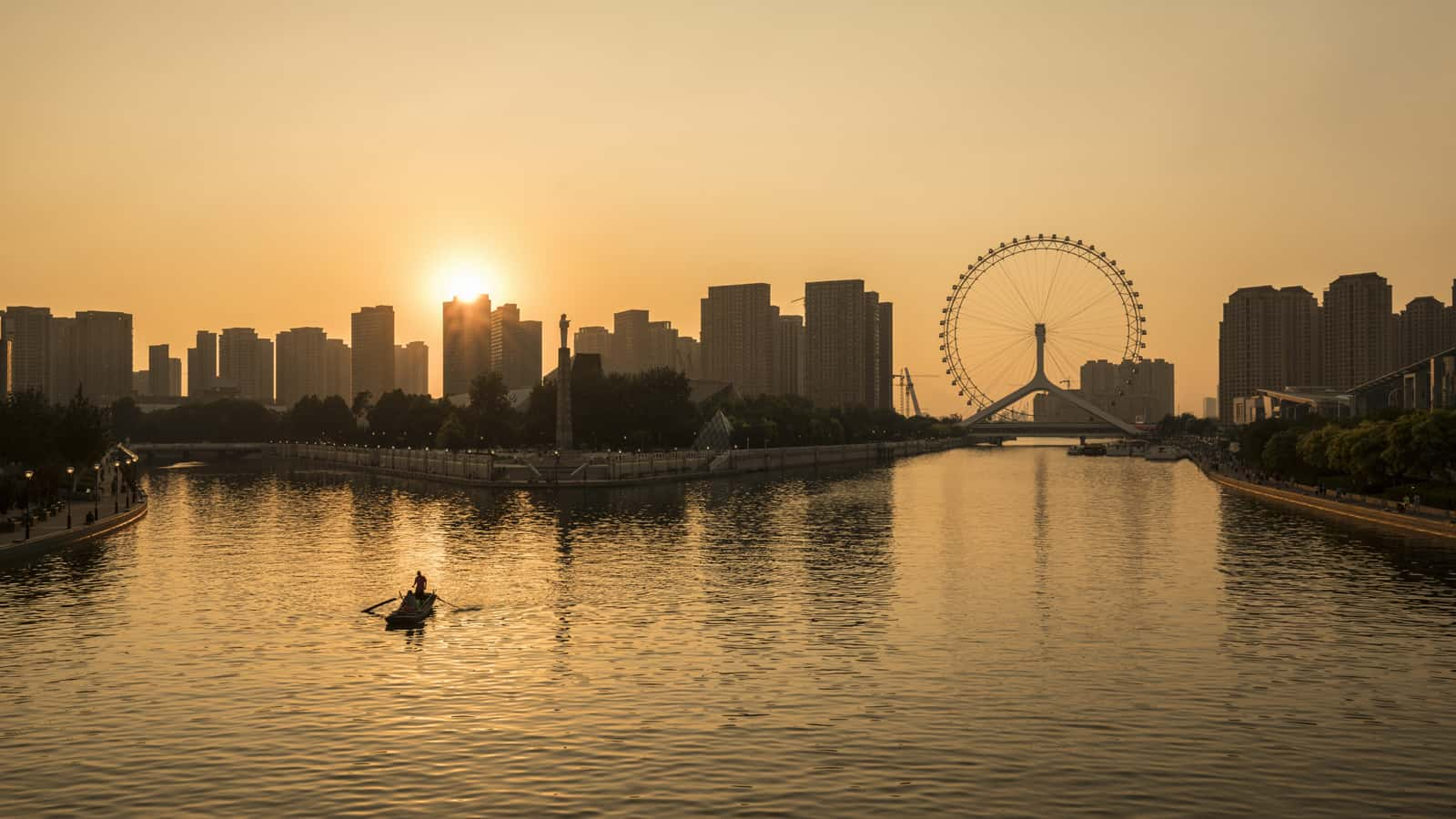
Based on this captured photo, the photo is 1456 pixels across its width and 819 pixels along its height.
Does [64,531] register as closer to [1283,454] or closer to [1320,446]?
[1320,446]

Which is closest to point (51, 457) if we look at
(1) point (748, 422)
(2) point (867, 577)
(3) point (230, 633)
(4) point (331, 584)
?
(4) point (331, 584)

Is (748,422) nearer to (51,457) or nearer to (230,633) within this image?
(51,457)

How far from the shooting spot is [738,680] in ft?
107

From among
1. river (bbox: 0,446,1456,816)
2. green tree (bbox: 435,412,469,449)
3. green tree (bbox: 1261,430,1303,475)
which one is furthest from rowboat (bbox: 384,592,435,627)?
green tree (bbox: 435,412,469,449)

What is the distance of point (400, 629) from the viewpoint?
4078cm

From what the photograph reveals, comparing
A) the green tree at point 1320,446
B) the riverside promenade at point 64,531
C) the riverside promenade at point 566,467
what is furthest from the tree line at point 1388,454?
the riverside promenade at point 64,531

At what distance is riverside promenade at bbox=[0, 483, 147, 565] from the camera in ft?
186

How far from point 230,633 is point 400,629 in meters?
5.32

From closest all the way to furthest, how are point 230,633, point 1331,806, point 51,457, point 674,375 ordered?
point 1331,806 < point 230,633 < point 51,457 < point 674,375

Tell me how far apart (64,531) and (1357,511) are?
78094 mm

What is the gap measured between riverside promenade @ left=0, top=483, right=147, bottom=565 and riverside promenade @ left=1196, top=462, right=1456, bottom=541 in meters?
71.8

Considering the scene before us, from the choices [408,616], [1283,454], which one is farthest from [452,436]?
[408,616]

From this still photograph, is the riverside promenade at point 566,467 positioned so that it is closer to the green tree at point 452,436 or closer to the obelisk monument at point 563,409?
the obelisk monument at point 563,409

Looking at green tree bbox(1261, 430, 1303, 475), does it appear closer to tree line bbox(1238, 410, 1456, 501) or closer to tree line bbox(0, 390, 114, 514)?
tree line bbox(1238, 410, 1456, 501)
